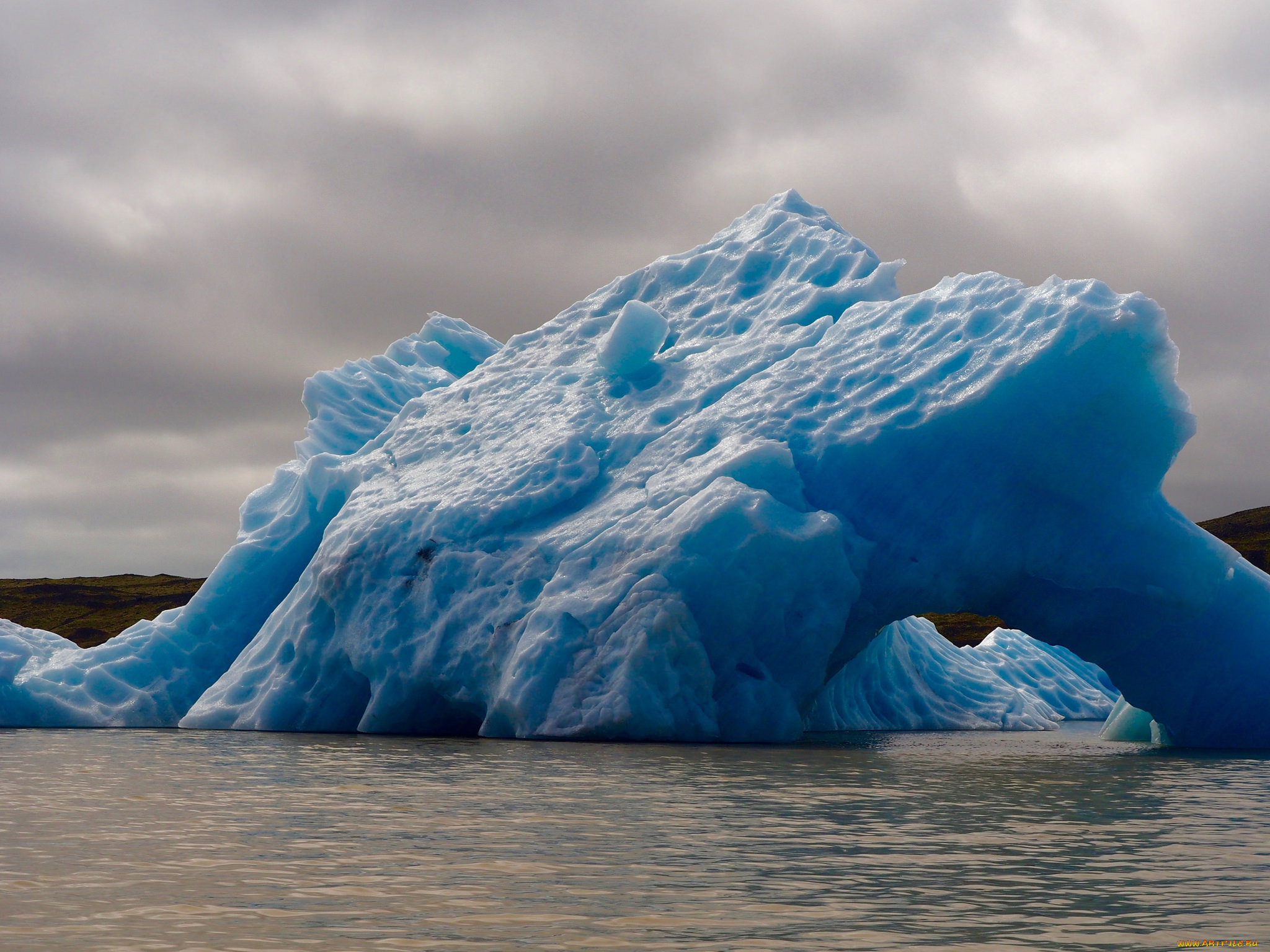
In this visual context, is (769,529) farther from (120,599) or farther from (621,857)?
(120,599)

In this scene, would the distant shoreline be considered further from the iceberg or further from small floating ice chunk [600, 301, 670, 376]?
small floating ice chunk [600, 301, 670, 376]

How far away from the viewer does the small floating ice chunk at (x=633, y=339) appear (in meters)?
19.0

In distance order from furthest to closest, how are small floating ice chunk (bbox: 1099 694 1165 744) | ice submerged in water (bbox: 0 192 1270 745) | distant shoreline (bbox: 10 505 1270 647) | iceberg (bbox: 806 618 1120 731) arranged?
1. distant shoreline (bbox: 10 505 1270 647)
2. iceberg (bbox: 806 618 1120 731)
3. small floating ice chunk (bbox: 1099 694 1165 744)
4. ice submerged in water (bbox: 0 192 1270 745)

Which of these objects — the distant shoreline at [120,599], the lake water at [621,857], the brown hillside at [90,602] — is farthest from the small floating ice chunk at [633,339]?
the brown hillside at [90,602]

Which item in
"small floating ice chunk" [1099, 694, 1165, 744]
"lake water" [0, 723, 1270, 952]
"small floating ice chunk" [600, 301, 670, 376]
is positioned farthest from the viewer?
"small floating ice chunk" [1099, 694, 1165, 744]

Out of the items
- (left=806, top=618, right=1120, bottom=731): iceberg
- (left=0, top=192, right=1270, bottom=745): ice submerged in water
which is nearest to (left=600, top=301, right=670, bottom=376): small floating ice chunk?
(left=0, top=192, right=1270, bottom=745): ice submerged in water

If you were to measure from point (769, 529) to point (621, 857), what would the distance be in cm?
914

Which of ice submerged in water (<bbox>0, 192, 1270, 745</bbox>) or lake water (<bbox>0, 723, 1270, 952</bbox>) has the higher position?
ice submerged in water (<bbox>0, 192, 1270, 745</bbox>)

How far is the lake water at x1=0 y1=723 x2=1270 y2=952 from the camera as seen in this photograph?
474 centimetres

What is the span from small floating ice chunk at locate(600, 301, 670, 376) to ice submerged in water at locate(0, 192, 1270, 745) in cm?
4

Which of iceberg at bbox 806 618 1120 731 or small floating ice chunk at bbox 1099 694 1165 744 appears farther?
iceberg at bbox 806 618 1120 731

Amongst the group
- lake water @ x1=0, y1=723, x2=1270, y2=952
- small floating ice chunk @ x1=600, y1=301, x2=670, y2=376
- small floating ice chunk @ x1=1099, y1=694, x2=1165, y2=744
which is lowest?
small floating ice chunk @ x1=1099, y1=694, x2=1165, y2=744

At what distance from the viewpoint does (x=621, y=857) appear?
643 cm

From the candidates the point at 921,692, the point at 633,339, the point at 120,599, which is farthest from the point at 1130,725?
the point at 120,599
